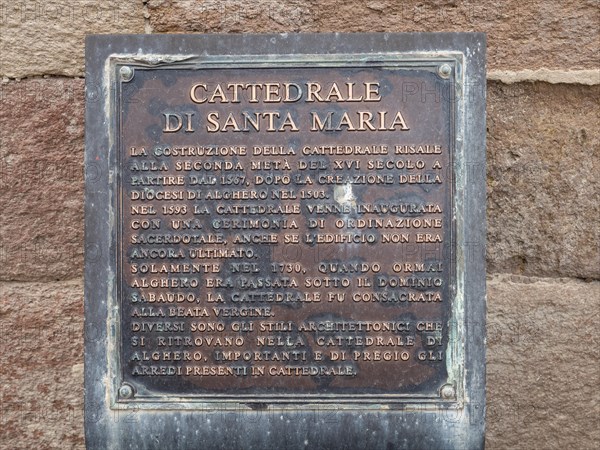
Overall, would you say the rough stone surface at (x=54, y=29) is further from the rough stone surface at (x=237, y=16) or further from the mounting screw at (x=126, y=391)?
the mounting screw at (x=126, y=391)

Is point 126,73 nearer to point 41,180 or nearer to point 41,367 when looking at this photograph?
point 41,180

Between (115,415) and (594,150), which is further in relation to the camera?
(594,150)

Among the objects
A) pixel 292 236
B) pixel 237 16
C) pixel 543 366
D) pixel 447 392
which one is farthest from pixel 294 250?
pixel 543 366

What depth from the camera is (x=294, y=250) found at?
3266 mm

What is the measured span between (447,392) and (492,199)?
0.91 meters

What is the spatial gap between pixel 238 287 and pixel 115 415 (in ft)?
2.19

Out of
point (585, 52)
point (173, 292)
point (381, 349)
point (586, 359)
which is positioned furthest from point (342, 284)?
point (585, 52)

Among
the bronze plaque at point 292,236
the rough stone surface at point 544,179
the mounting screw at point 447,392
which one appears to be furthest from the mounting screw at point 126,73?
the mounting screw at point 447,392

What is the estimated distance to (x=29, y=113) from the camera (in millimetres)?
3691

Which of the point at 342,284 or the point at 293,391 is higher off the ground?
the point at 342,284

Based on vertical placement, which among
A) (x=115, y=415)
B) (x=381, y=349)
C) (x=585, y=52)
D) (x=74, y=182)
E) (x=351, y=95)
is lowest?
(x=115, y=415)

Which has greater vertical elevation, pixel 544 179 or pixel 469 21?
pixel 469 21

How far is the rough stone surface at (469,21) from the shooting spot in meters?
3.68

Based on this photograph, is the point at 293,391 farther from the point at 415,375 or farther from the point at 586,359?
the point at 586,359
